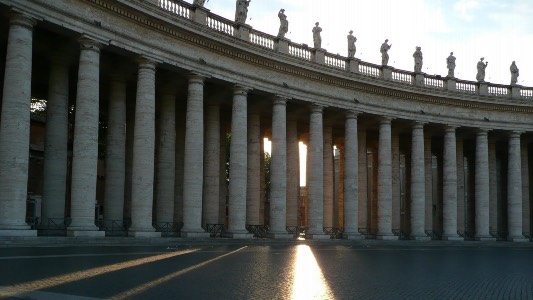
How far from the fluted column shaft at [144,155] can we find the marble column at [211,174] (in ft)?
31.5

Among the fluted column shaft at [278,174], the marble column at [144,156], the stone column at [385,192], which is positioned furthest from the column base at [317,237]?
the marble column at [144,156]

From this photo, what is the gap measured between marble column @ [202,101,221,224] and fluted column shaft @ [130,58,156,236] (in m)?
9.60

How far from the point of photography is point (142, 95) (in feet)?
126

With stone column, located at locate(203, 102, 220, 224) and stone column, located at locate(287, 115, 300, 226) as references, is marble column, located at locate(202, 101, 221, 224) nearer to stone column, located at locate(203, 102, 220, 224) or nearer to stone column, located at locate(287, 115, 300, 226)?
stone column, located at locate(203, 102, 220, 224)

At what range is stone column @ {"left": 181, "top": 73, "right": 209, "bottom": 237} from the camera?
1618 inches

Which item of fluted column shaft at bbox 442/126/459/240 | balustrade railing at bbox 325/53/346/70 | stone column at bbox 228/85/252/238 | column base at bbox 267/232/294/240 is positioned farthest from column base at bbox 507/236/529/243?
stone column at bbox 228/85/252/238

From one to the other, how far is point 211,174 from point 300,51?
13.2 m

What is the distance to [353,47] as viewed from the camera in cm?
5472

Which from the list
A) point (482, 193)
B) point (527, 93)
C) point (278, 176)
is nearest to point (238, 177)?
point (278, 176)

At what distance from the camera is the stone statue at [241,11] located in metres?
45.8

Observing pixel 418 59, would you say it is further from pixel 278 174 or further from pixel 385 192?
pixel 278 174

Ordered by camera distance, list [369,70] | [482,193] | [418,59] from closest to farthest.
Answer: [369,70] → [482,193] → [418,59]

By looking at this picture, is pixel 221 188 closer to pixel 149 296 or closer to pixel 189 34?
pixel 189 34

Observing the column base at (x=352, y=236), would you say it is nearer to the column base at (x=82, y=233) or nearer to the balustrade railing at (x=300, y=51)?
the balustrade railing at (x=300, y=51)
